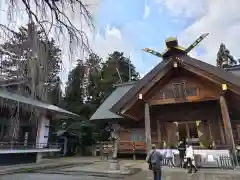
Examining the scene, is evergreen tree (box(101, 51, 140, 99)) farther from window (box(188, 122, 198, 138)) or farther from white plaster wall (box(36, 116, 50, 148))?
window (box(188, 122, 198, 138))

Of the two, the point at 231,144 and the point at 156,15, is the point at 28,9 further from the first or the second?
the point at 231,144

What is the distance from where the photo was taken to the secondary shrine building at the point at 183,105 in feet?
36.7

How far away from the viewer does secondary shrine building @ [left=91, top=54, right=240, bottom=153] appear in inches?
440

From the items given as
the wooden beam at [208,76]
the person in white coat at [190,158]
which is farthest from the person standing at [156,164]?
the wooden beam at [208,76]

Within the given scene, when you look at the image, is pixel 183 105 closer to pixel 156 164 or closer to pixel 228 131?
pixel 228 131

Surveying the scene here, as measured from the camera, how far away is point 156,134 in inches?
609

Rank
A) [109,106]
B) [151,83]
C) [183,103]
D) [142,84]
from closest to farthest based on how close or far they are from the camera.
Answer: [151,83], [142,84], [183,103], [109,106]

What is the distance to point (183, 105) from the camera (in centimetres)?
1450

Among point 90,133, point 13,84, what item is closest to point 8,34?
point 13,84

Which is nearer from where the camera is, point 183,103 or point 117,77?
point 183,103

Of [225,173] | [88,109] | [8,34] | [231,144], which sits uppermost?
[88,109]

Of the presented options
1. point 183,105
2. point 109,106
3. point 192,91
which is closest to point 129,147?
point 109,106

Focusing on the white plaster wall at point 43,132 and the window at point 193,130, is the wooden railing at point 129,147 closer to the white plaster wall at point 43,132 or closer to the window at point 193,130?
the window at point 193,130

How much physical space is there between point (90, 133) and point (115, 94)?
675 centimetres
